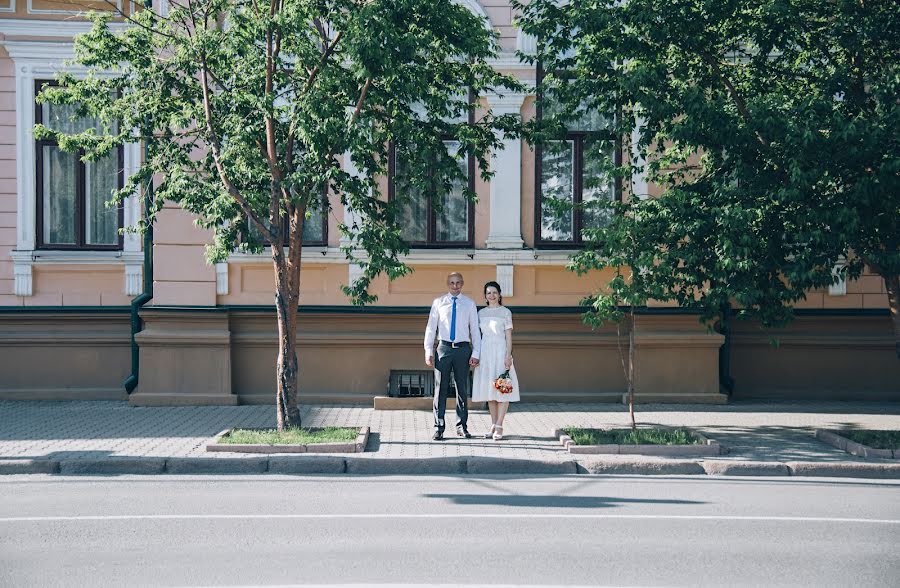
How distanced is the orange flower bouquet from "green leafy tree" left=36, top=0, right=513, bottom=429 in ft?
5.87

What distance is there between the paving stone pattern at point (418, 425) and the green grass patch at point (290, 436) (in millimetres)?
303

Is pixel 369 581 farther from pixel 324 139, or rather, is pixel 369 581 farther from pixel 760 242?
pixel 760 242

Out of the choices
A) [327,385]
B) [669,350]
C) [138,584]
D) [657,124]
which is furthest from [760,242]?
[138,584]

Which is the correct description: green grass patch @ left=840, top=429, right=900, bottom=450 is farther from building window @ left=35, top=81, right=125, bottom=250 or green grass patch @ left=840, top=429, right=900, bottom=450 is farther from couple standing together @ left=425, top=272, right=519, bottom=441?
building window @ left=35, top=81, right=125, bottom=250

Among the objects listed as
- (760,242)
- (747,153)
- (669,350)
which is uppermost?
(747,153)

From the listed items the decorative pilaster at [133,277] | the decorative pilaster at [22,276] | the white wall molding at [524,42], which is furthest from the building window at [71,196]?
the white wall molding at [524,42]

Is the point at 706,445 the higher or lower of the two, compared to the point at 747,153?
lower

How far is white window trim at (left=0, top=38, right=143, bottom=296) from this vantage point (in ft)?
46.4

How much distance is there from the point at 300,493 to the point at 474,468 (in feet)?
6.37

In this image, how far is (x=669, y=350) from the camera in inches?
543

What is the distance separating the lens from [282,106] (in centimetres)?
1024

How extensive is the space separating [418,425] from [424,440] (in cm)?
122

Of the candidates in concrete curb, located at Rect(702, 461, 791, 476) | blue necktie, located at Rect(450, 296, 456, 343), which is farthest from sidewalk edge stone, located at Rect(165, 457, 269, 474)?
concrete curb, located at Rect(702, 461, 791, 476)

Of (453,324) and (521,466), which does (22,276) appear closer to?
(453,324)
